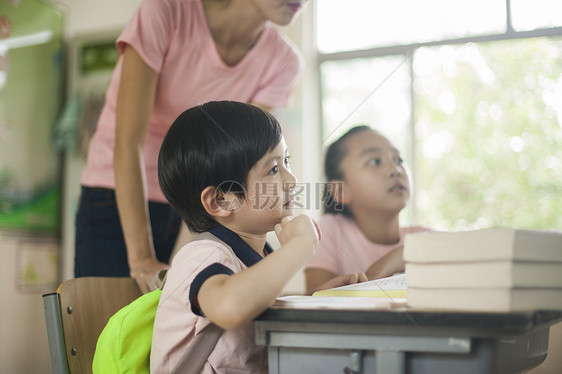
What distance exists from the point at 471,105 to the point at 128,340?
1.90 m

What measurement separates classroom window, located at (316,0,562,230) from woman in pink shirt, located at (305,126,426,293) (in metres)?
0.57

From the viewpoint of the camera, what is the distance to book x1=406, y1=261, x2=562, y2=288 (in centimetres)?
55

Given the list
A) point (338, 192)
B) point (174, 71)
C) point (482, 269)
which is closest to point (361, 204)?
point (338, 192)

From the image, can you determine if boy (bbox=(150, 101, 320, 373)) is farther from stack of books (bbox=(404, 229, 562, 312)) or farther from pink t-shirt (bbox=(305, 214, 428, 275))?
pink t-shirt (bbox=(305, 214, 428, 275))

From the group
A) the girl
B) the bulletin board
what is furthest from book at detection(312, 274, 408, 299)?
the bulletin board

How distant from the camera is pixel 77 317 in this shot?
0.88m

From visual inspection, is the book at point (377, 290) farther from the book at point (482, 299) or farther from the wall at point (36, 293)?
the wall at point (36, 293)

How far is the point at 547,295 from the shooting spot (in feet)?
2.00

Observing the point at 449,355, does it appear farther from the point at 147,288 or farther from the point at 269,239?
the point at 147,288

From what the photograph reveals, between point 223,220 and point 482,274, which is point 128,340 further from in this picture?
point 482,274

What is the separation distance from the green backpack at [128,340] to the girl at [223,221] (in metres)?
0.03

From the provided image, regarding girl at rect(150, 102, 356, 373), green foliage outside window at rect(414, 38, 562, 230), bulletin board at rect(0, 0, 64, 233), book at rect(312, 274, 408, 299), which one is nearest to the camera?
girl at rect(150, 102, 356, 373)

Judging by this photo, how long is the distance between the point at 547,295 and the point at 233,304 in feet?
1.06

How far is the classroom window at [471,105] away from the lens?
222 centimetres
